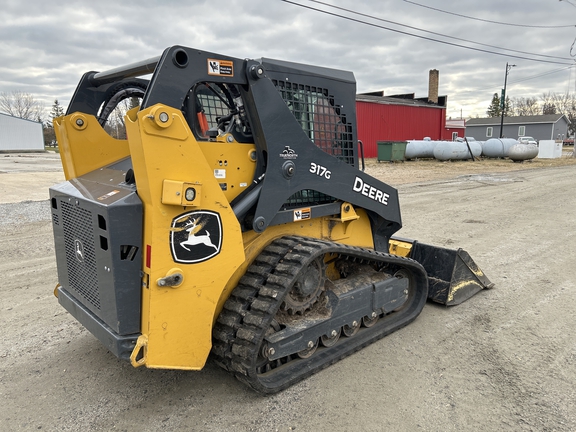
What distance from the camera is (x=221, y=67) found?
2.87 m

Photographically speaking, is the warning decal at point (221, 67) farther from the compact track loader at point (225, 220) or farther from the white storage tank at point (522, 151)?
the white storage tank at point (522, 151)

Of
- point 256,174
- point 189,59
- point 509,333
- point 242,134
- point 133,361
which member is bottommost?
point 509,333

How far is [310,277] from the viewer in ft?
11.4

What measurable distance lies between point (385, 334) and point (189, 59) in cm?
290

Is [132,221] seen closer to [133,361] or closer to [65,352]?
[133,361]

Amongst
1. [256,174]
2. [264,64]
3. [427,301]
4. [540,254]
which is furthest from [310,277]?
[540,254]

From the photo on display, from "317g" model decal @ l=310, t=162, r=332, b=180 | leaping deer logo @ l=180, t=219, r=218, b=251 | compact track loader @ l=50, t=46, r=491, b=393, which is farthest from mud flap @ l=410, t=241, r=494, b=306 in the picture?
leaping deer logo @ l=180, t=219, r=218, b=251

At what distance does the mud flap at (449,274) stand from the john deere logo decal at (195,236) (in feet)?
9.65

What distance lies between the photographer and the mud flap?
190 inches

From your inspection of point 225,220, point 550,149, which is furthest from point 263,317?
point 550,149

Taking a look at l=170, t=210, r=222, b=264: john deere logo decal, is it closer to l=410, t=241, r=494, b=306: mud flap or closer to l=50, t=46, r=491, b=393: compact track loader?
l=50, t=46, r=491, b=393: compact track loader

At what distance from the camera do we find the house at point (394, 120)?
30906 millimetres

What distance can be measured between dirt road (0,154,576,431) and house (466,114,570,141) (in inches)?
2637

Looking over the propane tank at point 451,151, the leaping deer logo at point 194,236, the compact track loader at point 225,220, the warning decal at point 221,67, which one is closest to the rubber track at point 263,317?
the compact track loader at point 225,220
